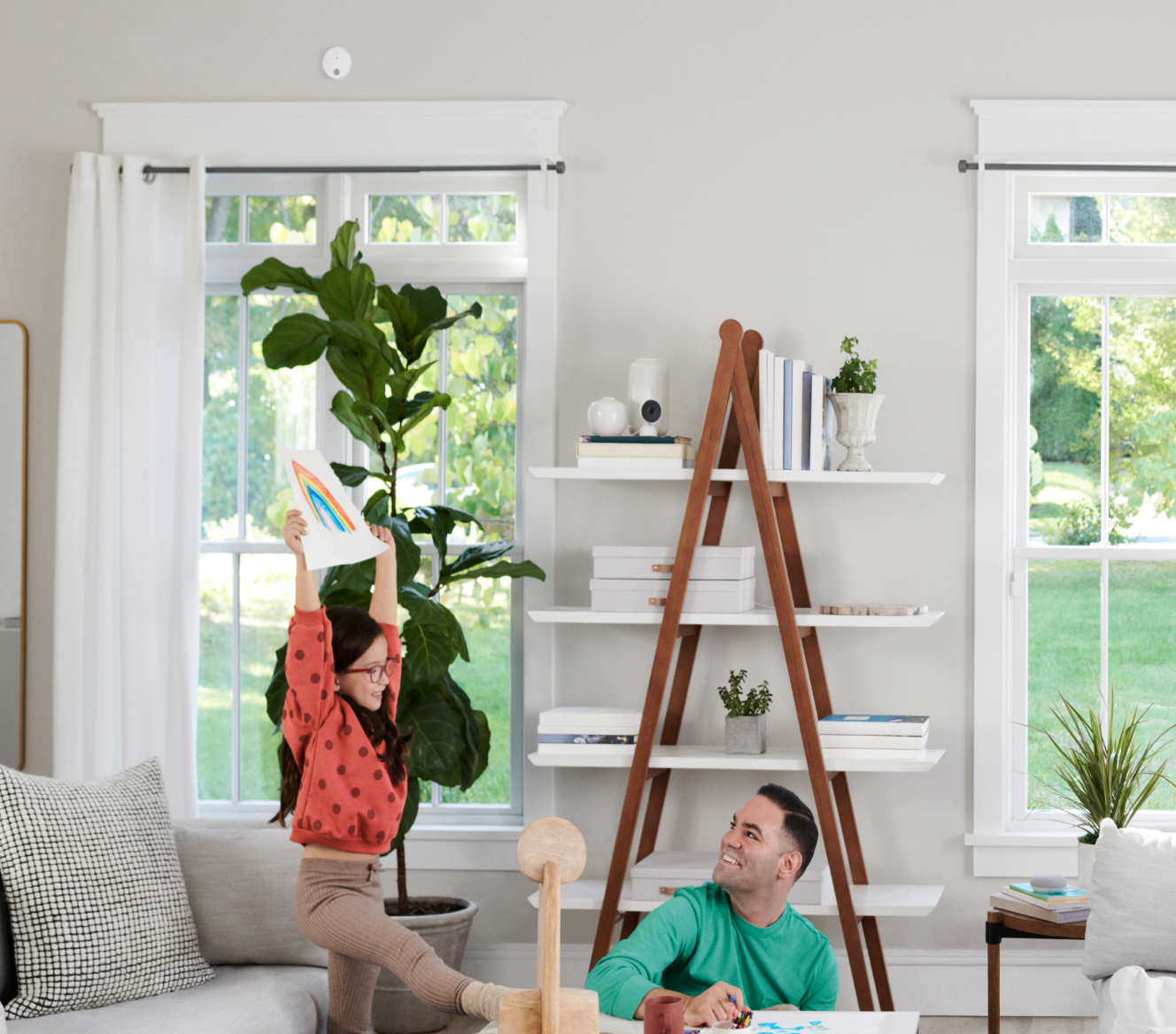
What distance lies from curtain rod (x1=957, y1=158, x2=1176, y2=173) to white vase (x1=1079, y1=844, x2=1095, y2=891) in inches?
75.5

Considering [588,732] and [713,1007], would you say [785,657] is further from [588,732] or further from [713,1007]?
[713,1007]

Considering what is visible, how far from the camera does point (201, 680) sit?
370 centimetres

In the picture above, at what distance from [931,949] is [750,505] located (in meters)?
1.41

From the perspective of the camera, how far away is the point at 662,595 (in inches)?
128

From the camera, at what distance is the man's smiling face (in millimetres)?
2084

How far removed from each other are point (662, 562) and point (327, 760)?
3.91 ft

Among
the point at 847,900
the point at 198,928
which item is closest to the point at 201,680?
the point at 198,928

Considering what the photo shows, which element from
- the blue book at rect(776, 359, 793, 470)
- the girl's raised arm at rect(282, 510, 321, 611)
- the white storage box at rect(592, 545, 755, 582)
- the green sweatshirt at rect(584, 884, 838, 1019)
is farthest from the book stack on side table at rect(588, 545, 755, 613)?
the green sweatshirt at rect(584, 884, 838, 1019)

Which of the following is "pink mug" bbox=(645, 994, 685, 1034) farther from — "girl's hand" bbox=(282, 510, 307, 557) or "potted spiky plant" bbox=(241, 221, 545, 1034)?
"potted spiky plant" bbox=(241, 221, 545, 1034)

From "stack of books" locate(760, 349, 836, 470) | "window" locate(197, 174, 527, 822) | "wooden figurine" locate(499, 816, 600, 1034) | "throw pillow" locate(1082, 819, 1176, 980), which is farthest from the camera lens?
"window" locate(197, 174, 527, 822)

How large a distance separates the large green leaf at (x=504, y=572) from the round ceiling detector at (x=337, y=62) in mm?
1589

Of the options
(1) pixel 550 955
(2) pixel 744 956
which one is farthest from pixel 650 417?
(1) pixel 550 955

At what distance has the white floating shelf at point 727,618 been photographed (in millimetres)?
3162

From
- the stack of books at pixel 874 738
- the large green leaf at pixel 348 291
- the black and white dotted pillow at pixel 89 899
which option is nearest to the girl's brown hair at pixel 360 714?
the black and white dotted pillow at pixel 89 899
